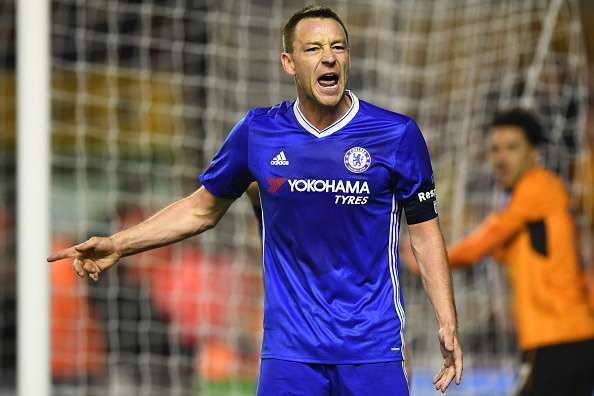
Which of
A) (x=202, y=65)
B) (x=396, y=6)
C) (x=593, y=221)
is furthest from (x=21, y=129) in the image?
(x=593, y=221)

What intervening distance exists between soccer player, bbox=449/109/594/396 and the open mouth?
7.51ft

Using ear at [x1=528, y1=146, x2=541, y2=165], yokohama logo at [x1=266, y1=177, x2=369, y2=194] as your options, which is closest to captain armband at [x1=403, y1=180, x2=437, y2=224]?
yokohama logo at [x1=266, y1=177, x2=369, y2=194]

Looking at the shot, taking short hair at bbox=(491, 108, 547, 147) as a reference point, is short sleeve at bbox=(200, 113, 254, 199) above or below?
below

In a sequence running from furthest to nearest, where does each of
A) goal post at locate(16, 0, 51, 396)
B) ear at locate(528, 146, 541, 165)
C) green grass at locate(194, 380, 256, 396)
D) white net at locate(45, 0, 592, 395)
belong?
green grass at locate(194, 380, 256, 396) < white net at locate(45, 0, 592, 395) < goal post at locate(16, 0, 51, 396) < ear at locate(528, 146, 541, 165)

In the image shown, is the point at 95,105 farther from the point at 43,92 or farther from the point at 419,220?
the point at 419,220

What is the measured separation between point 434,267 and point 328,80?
2.63 ft

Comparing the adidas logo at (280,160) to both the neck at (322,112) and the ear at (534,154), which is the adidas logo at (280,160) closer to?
the neck at (322,112)

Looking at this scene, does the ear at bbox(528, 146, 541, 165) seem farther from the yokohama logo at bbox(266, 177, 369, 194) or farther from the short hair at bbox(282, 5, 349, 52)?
the yokohama logo at bbox(266, 177, 369, 194)

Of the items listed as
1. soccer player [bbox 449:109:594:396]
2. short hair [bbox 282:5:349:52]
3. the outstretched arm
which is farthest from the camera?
soccer player [bbox 449:109:594:396]

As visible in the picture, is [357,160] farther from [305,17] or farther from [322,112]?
[305,17]

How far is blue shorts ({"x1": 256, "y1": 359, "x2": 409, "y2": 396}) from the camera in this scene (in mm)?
4297

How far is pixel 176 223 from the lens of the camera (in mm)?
4730

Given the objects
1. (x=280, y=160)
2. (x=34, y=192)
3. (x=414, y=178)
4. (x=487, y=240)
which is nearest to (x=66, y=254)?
(x=280, y=160)

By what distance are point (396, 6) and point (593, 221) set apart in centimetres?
342
